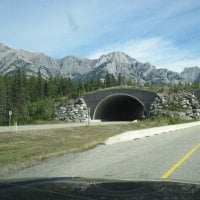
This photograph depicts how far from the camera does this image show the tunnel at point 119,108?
84562 mm

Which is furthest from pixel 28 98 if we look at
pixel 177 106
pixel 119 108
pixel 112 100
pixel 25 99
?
pixel 177 106

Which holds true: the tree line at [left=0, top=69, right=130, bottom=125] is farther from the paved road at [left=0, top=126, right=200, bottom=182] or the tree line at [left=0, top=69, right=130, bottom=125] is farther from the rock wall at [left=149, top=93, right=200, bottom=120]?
the paved road at [left=0, top=126, right=200, bottom=182]

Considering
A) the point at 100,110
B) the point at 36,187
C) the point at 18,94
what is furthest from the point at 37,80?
the point at 36,187

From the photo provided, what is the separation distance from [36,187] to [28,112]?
283 feet

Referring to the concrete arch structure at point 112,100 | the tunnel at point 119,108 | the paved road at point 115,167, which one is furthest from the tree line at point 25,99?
the paved road at point 115,167

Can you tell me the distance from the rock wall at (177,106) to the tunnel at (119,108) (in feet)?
15.5

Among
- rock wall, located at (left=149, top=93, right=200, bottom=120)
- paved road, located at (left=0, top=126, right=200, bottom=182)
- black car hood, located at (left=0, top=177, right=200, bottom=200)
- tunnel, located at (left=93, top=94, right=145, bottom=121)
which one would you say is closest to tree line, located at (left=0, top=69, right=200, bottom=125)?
rock wall, located at (left=149, top=93, right=200, bottom=120)

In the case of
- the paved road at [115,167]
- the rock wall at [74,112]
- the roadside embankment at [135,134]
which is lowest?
the paved road at [115,167]

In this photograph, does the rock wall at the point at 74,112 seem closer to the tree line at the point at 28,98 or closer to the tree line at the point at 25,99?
the tree line at the point at 28,98

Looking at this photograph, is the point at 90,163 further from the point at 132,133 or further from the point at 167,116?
the point at 167,116

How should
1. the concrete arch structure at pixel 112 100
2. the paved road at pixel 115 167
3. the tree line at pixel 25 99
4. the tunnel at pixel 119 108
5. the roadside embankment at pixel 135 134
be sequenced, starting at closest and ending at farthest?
1. the paved road at pixel 115 167
2. the roadside embankment at pixel 135 134
3. the concrete arch structure at pixel 112 100
4. the tree line at pixel 25 99
5. the tunnel at pixel 119 108

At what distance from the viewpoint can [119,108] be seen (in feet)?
322

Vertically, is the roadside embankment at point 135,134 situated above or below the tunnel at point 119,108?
below

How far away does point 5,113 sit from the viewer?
84938 millimetres
